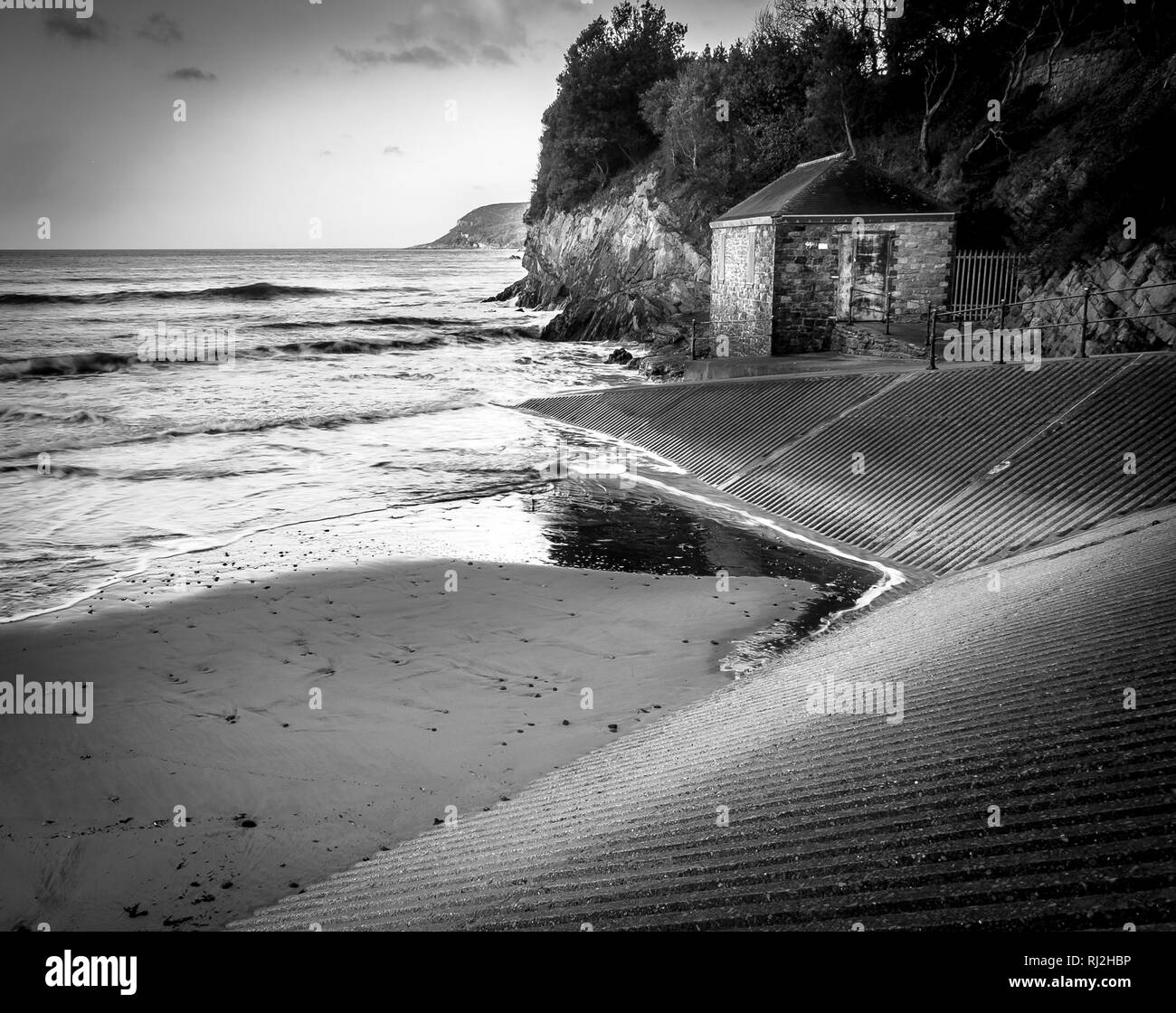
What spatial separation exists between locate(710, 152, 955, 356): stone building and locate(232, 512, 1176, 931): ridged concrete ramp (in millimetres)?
18290

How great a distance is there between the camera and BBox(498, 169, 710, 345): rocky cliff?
42.2m

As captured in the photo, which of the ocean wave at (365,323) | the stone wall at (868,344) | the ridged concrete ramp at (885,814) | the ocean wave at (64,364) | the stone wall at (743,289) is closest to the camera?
the ridged concrete ramp at (885,814)

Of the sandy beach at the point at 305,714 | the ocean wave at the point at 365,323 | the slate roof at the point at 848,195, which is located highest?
the slate roof at the point at 848,195

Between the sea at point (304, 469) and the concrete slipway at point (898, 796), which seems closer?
the concrete slipway at point (898, 796)

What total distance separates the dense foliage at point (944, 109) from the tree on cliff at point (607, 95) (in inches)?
60.3

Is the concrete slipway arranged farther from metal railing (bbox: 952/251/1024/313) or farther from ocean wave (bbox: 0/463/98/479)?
ocean wave (bbox: 0/463/98/479)

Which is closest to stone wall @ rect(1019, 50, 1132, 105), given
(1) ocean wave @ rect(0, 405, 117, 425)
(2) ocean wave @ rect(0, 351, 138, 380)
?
(1) ocean wave @ rect(0, 405, 117, 425)

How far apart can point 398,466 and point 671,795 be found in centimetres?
1591

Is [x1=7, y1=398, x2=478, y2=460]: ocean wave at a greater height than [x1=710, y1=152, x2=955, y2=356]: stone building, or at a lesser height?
lesser

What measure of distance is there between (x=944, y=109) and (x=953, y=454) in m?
26.6

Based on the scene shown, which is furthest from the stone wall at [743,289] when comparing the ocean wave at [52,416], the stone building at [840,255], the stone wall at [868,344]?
the ocean wave at [52,416]

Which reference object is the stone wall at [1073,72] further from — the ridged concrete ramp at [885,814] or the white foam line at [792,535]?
the ridged concrete ramp at [885,814]

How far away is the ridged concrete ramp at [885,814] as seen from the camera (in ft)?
11.0

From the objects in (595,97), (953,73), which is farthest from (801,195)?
(595,97)
